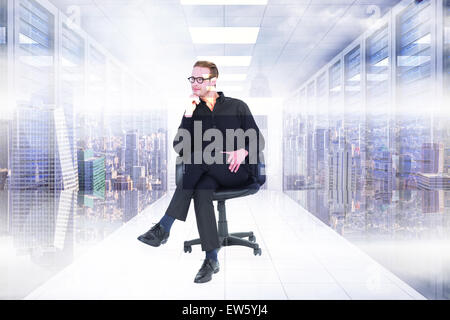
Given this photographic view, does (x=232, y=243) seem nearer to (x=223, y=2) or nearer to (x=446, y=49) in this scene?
(x=446, y=49)

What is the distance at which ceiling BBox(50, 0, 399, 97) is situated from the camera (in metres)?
4.77

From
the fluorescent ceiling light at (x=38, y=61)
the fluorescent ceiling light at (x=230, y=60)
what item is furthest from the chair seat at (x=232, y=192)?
the fluorescent ceiling light at (x=230, y=60)

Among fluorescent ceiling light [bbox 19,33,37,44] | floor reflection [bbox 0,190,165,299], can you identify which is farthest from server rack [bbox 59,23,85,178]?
floor reflection [bbox 0,190,165,299]

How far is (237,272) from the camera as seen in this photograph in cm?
215

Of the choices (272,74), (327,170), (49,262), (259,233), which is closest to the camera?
(49,262)

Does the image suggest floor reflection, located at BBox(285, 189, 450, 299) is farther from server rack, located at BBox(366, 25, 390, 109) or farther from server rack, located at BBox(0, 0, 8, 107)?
server rack, located at BBox(0, 0, 8, 107)

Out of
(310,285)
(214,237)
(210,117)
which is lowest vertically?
(310,285)

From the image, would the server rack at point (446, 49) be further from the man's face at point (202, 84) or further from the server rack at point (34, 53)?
the server rack at point (34, 53)

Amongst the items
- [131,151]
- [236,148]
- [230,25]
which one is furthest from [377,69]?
[131,151]

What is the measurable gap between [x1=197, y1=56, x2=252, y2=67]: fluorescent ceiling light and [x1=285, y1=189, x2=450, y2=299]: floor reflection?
2912 millimetres

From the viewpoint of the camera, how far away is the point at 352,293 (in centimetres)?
180

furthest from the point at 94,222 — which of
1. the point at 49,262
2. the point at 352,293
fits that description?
the point at 352,293
